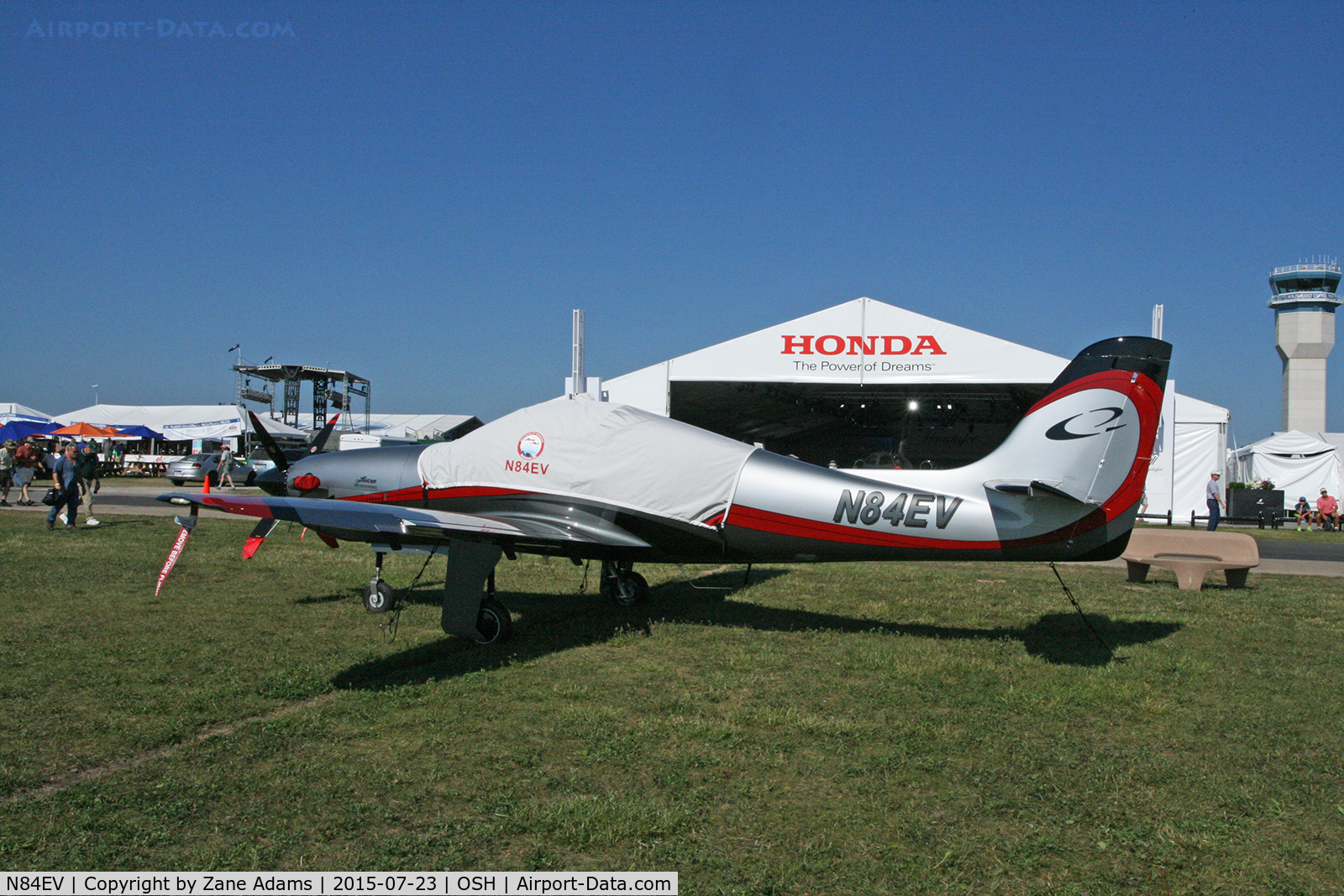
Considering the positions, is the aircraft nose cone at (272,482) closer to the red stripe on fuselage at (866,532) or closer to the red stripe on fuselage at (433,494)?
the red stripe on fuselage at (433,494)

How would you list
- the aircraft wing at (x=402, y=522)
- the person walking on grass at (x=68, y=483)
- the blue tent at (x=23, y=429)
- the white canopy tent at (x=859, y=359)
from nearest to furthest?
the aircraft wing at (x=402, y=522) < the person walking on grass at (x=68, y=483) < the white canopy tent at (x=859, y=359) < the blue tent at (x=23, y=429)

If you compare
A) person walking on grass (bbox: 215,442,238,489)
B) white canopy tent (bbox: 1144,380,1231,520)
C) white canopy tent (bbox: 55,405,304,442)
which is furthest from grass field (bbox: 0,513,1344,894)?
white canopy tent (bbox: 55,405,304,442)

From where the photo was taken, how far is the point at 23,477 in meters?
24.1

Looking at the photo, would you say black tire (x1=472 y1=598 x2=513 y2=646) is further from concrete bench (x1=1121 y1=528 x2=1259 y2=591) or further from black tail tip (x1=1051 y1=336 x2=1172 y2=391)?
concrete bench (x1=1121 y1=528 x2=1259 y2=591)

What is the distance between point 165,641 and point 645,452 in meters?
4.76

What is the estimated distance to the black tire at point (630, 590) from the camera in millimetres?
10227

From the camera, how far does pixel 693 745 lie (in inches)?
208

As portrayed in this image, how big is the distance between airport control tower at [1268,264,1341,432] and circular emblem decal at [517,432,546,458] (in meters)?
79.3

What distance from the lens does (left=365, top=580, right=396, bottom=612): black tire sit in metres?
9.36

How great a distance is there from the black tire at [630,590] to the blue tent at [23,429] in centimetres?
4698

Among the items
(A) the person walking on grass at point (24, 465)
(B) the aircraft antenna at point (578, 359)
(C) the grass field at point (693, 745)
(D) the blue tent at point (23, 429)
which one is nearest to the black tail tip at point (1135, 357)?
(C) the grass field at point (693, 745)

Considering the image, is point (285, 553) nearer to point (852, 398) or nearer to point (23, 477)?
point (23, 477)

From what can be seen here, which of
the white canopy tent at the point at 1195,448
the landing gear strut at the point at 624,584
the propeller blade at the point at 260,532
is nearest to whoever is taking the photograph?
the propeller blade at the point at 260,532

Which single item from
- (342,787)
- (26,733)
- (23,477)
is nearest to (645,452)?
(342,787)
